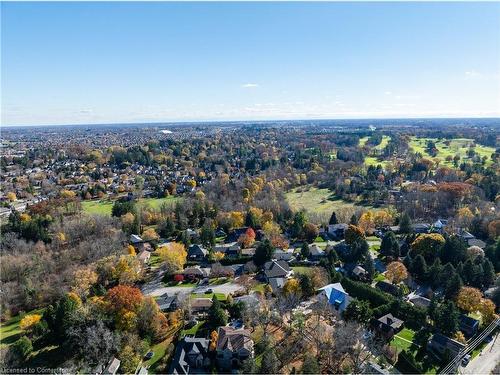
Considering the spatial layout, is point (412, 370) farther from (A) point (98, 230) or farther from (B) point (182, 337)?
(A) point (98, 230)

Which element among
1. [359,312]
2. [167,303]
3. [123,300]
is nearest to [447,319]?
[359,312]

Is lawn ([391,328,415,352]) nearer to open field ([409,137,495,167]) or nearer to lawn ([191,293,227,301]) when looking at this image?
lawn ([191,293,227,301])

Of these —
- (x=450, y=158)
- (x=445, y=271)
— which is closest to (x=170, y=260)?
(x=445, y=271)

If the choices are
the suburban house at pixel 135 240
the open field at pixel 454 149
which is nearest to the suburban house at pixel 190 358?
the suburban house at pixel 135 240

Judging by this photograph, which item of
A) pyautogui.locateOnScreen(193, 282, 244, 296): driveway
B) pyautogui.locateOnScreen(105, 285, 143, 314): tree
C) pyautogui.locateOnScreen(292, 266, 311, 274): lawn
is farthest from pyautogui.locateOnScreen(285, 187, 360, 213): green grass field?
pyautogui.locateOnScreen(105, 285, 143, 314): tree

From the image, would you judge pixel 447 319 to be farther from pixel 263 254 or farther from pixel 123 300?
pixel 123 300

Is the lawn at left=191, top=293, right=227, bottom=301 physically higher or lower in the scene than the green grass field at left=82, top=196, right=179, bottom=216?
lower
